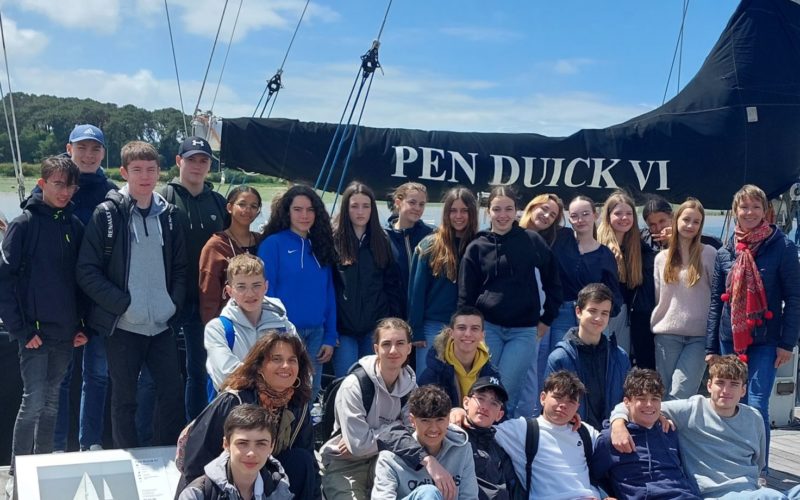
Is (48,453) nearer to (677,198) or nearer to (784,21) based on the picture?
(677,198)

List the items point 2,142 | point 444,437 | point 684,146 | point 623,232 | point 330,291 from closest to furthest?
point 444,437
point 330,291
point 623,232
point 684,146
point 2,142

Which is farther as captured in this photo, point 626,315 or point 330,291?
point 626,315

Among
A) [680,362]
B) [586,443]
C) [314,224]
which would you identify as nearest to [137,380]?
[314,224]

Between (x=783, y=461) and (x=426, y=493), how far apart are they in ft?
11.2

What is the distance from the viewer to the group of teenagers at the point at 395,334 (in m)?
3.79

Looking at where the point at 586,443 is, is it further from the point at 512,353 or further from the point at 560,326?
the point at 560,326

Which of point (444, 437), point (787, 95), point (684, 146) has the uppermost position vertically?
point (787, 95)

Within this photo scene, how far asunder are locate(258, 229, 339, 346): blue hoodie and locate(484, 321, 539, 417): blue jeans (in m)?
1.00

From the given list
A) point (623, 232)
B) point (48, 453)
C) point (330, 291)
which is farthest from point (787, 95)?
point (48, 453)

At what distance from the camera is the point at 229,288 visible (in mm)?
4156

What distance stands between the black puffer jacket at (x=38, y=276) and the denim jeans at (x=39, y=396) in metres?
0.08

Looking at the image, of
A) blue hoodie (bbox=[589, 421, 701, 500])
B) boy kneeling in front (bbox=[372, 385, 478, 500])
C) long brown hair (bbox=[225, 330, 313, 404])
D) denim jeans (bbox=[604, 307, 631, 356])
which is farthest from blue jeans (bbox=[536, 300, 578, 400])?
long brown hair (bbox=[225, 330, 313, 404])

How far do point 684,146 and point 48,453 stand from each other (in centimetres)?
473

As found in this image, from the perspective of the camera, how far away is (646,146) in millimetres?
6066
